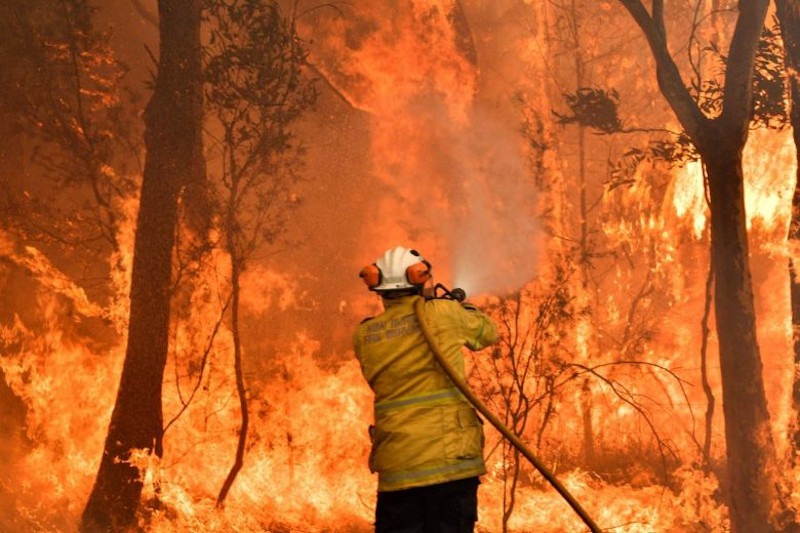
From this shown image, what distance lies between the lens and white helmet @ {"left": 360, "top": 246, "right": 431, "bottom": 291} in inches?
121

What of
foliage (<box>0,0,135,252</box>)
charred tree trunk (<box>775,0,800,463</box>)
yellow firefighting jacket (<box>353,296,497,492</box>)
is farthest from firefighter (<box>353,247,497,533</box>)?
charred tree trunk (<box>775,0,800,463</box>)

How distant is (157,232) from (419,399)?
85.6 inches

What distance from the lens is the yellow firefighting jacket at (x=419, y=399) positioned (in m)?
2.92

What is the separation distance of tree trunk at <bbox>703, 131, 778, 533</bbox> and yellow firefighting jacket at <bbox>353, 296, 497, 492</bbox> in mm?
1963

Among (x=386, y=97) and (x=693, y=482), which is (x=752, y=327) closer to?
(x=693, y=482)

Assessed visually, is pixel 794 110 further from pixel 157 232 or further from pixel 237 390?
pixel 157 232

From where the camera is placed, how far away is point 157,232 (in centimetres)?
451

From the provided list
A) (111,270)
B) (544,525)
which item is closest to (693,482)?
(544,525)

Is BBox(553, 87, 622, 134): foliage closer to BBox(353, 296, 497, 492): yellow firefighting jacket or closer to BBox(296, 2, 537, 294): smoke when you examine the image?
BBox(296, 2, 537, 294): smoke

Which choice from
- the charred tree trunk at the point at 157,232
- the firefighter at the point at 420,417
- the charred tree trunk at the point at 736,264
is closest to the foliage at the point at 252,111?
the charred tree trunk at the point at 157,232

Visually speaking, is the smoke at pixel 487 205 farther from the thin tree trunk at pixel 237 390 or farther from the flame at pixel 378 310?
the thin tree trunk at pixel 237 390

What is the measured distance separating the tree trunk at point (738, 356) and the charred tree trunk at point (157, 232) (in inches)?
112

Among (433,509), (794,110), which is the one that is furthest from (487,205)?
(433,509)

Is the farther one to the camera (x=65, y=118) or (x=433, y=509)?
(x=65, y=118)
